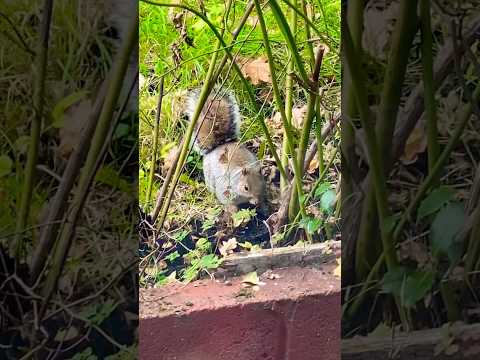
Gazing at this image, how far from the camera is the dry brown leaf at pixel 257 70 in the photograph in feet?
6.41

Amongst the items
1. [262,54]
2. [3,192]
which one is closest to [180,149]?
[262,54]

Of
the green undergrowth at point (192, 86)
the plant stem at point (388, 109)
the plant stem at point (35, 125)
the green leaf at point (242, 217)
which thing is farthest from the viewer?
the green leaf at point (242, 217)

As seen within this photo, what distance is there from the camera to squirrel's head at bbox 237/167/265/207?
6.51ft

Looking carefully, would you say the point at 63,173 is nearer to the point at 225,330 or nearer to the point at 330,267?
the point at 225,330

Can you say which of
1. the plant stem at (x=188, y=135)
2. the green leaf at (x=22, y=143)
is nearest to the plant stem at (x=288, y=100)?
the plant stem at (x=188, y=135)

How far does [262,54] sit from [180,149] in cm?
35

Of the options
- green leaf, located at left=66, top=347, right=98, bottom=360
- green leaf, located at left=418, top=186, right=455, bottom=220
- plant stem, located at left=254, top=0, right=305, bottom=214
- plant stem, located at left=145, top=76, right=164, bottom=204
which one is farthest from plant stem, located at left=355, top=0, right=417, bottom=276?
green leaf, located at left=66, top=347, right=98, bottom=360

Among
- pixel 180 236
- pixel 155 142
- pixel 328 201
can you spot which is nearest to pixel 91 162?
pixel 155 142

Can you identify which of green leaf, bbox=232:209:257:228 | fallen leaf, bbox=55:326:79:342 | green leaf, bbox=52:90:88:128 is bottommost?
fallen leaf, bbox=55:326:79:342

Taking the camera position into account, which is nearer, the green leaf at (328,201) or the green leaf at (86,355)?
the green leaf at (86,355)

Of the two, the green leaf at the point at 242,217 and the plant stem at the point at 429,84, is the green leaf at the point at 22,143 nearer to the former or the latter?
the green leaf at the point at 242,217

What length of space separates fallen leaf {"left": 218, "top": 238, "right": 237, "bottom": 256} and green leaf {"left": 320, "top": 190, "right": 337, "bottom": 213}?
0.28 meters

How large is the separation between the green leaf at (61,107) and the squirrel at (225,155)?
0.38m

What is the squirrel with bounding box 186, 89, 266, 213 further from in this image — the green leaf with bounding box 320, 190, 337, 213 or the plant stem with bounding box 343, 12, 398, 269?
the plant stem with bounding box 343, 12, 398, 269
